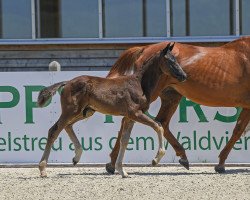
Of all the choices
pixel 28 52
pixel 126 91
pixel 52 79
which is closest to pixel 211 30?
pixel 28 52

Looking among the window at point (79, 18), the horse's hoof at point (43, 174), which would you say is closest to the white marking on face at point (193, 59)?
the horse's hoof at point (43, 174)

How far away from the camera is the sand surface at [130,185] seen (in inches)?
303

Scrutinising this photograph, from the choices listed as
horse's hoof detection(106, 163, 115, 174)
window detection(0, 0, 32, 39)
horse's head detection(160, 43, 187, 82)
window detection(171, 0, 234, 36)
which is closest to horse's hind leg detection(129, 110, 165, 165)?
horse's head detection(160, 43, 187, 82)

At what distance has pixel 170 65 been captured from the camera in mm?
9359

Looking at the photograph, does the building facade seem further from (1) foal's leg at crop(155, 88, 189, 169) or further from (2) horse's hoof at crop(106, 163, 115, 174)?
(2) horse's hoof at crop(106, 163, 115, 174)

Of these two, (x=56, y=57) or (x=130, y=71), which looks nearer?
(x=130, y=71)

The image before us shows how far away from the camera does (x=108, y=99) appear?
9.20 m

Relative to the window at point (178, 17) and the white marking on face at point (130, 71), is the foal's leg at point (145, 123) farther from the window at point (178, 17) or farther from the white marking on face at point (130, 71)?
the window at point (178, 17)

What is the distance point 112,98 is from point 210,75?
1.44m

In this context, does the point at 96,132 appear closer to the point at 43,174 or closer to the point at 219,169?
the point at 43,174

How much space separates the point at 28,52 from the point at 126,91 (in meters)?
5.33

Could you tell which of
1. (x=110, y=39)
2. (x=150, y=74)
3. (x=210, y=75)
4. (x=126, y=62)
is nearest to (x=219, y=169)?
(x=210, y=75)

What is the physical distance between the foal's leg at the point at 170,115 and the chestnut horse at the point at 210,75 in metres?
0.03

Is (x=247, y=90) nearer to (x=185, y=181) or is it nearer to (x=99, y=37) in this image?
(x=185, y=181)
